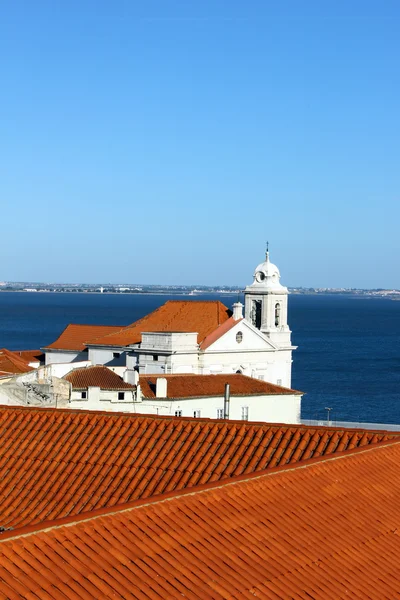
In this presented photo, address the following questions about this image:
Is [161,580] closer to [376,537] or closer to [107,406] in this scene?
[376,537]

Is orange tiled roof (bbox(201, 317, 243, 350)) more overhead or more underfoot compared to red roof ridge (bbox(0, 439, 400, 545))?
more underfoot

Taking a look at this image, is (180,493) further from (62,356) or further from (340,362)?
(340,362)

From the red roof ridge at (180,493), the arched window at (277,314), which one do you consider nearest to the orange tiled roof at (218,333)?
the arched window at (277,314)

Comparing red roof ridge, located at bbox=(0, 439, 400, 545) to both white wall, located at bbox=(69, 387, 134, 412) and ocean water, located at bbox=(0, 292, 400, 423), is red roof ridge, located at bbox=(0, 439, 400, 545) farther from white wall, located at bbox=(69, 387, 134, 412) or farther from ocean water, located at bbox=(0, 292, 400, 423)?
ocean water, located at bbox=(0, 292, 400, 423)

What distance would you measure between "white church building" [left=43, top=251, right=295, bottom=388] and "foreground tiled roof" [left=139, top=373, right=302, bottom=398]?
7.58m

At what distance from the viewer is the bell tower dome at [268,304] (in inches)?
2518

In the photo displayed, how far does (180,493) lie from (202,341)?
151 feet

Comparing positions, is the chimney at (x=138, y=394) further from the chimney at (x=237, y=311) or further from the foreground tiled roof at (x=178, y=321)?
the chimney at (x=237, y=311)

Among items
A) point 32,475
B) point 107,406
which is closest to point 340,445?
point 32,475

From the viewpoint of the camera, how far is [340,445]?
50.6ft

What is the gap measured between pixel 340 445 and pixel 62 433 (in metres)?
3.90

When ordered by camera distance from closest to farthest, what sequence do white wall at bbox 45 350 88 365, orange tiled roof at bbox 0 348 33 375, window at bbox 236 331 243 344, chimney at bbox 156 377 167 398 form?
1. chimney at bbox 156 377 167 398
2. orange tiled roof at bbox 0 348 33 375
3. window at bbox 236 331 243 344
4. white wall at bbox 45 350 88 365

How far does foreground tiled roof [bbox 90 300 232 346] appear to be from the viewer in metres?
59.8

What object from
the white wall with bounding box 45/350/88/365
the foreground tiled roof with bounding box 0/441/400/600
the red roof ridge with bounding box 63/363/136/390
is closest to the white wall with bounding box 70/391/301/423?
the red roof ridge with bounding box 63/363/136/390
